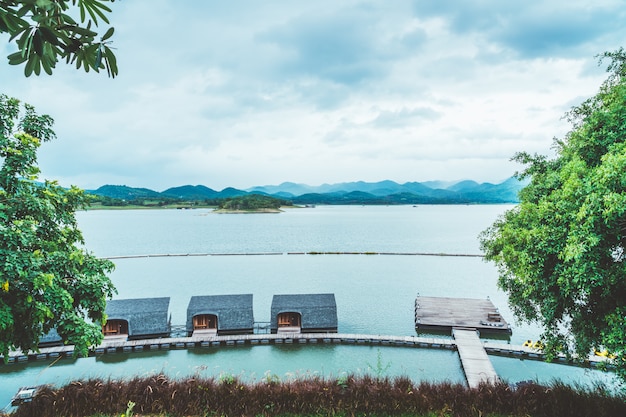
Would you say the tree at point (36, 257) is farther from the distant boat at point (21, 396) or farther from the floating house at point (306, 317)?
the floating house at point (306, 317)

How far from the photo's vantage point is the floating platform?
76.6 ft

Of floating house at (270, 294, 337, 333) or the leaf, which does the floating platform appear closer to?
floating house at (270, 294, 337, 333)

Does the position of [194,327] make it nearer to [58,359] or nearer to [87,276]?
[58,359]

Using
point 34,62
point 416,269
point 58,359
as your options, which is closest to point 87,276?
point 34,62

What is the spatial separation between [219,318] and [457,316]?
15.0m

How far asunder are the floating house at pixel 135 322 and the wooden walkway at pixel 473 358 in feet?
52.9

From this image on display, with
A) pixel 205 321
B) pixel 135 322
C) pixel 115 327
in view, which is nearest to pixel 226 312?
pixel 205 321

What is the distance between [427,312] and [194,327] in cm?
1493

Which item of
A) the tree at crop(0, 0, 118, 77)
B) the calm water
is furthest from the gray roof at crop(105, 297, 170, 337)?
the tree at crop(0, 0, 118, 77)

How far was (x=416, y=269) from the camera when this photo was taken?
43688mm

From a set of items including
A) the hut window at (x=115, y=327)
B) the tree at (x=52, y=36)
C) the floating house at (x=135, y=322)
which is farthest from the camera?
the hut window at (x=115, y=327)

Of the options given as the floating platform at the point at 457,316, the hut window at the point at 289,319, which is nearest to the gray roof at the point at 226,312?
the hut window at the point at 289,319

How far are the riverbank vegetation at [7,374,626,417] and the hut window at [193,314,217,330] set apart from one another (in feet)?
38.1

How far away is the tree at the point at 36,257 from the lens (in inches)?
333
